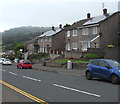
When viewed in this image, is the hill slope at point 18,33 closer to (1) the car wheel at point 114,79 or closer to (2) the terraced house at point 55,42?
(2) the terraced house at point 55,42

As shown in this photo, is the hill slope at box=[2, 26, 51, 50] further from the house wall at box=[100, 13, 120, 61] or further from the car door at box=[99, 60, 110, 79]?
the car door at box=[99, 60, 110, 79]

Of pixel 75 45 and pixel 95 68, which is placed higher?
pixel 75 45

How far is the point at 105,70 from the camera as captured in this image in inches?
638

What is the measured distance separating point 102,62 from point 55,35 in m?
47.7

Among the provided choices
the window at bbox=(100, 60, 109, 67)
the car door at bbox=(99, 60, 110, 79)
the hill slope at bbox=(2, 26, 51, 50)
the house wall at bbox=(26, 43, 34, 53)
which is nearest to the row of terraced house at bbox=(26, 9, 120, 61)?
the hill slope at bbox=(2, 26, 51, 50)

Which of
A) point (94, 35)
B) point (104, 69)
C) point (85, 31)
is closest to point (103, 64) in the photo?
point (104, 69)

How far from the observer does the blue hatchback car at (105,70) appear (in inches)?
604

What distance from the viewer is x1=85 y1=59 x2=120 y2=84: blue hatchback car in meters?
15.3

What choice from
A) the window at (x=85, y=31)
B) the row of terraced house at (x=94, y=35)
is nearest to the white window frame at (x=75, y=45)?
the row of terraced house at (x=94, y=35)

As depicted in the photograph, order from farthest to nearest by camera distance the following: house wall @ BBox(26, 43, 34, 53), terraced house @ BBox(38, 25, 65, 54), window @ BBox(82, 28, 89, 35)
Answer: house wall @ BBox(26, 43, 34, 53), terraced house @ BBox(38, 25, 65, 54), window @ BBox(82, 28, 89, 35)

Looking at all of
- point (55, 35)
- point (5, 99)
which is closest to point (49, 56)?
point (55, 35)

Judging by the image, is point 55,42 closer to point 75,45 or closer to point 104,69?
point 75,45

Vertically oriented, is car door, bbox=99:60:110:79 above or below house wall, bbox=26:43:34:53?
below

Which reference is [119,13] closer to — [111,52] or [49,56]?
[111,52]
